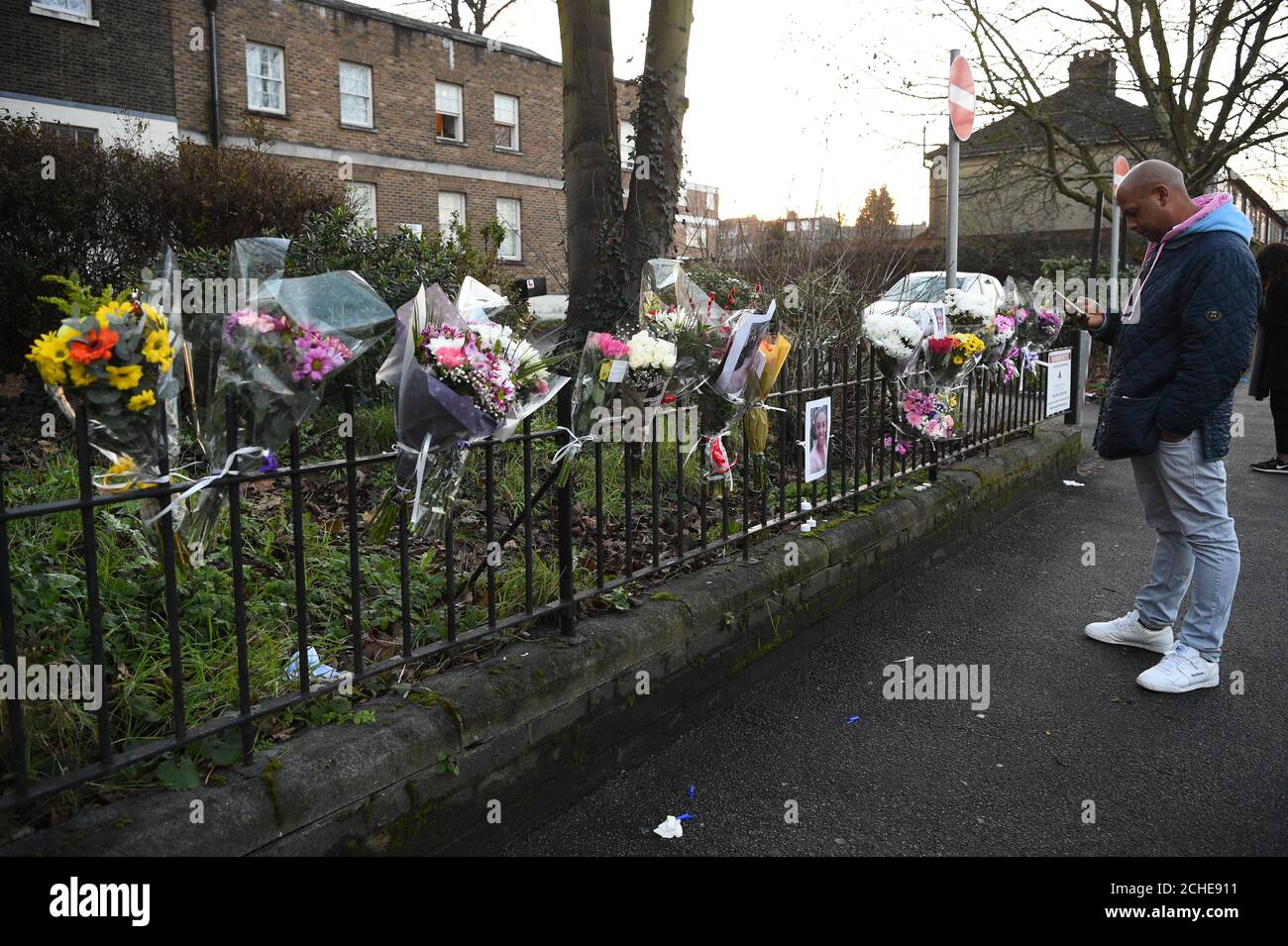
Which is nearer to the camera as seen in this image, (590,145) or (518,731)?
(518,731)

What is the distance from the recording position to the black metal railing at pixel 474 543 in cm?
229

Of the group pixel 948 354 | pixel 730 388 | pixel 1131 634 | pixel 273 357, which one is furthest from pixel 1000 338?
pixel 273 357

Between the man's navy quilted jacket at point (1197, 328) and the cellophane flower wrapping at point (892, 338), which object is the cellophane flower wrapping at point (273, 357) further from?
the cellophane flower wrapping at point (892, 338)

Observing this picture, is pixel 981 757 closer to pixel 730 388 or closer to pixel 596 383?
pixel 730 388

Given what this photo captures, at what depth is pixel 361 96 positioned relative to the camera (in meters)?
25.4

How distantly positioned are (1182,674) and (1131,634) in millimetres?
548

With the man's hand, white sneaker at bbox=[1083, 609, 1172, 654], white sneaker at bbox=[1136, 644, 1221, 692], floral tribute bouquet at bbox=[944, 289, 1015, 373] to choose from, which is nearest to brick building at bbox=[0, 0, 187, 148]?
floral tribute bouquet at bbox=[944, 289, 1015, 373]

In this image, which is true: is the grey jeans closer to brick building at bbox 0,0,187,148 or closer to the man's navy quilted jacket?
the man's navy quilted jacket

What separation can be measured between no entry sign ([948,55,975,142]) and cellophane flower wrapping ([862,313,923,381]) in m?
1.73

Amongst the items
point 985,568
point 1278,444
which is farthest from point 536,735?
point 1278,444

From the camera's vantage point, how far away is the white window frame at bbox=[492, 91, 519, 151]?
28823mm

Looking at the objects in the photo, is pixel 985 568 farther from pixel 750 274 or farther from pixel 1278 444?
pixel 1278 444
